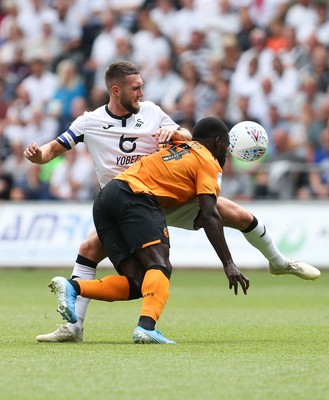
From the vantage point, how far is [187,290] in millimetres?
15602

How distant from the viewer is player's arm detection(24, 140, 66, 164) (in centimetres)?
881

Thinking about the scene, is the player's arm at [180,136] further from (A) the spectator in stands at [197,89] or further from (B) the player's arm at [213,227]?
(A) the spectator in stands at [197,89]

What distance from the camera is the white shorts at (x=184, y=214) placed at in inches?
359

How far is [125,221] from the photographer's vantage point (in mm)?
8570

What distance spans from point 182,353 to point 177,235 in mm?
11229

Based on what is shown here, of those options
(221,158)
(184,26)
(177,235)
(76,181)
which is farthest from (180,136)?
(184,26)

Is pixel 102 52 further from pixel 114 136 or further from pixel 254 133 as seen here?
pixel 114 136

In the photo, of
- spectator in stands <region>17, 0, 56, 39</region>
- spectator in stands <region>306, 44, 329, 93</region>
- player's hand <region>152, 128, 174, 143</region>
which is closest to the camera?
player's hand <region>152, 128, 174, 143</region>

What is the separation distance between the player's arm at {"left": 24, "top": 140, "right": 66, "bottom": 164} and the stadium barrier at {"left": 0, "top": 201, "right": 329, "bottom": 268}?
30.5 feet

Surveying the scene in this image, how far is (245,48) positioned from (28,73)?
5323mm

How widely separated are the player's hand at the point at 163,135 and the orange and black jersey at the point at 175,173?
112 millimetres

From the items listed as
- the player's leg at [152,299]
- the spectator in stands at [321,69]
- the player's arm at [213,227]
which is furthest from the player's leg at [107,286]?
the spectator in stands at [321,69]

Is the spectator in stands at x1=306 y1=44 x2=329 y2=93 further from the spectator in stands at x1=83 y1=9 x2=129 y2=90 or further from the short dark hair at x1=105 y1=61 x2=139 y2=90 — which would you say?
the short dark hair at x1=105 y1=61 x2=139 y2=90

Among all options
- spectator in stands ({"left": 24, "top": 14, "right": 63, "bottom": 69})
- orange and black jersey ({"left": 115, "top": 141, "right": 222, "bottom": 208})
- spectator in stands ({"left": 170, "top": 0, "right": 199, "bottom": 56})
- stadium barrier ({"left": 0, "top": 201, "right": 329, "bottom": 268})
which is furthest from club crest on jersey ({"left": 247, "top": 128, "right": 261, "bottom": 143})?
spectator in stands ({"left": 24, "top": 14, "right": 63, "bottom": 69})
